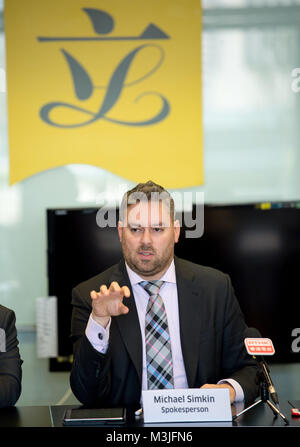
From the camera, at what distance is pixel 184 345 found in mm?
2576

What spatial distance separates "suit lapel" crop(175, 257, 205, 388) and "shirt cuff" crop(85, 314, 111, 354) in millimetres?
432

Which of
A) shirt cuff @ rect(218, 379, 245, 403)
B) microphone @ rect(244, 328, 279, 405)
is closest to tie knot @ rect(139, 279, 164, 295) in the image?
shirt cuff @ rect(218, 379, 245, 403)

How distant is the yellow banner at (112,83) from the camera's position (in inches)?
157

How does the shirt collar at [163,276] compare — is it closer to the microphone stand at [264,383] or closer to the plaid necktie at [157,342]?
the plaid necktie at [157,342]

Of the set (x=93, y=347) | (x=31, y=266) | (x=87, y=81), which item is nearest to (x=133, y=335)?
(x=93, y=347)

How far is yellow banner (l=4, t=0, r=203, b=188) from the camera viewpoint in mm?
3984

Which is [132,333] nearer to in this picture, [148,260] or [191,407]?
[148,260]

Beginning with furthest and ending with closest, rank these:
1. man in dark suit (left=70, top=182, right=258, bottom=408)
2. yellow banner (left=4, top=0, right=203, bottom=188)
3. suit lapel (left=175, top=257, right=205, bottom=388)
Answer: yellow banner (left=4, top=0, right=203, bottom=188), suit lapel (left=175, top=257, right=205, bottom=388), man in dark suit (left=70, top=182, right=258, bottom=408)

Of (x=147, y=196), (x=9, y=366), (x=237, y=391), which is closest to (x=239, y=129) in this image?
(x=147, y=196)

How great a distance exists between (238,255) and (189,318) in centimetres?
128

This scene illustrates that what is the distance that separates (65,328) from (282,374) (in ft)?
5.04

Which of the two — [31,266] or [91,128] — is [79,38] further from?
[31,266]

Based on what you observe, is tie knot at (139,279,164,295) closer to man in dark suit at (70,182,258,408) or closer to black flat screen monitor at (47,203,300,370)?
man in dark suit at (70,182,258,408)

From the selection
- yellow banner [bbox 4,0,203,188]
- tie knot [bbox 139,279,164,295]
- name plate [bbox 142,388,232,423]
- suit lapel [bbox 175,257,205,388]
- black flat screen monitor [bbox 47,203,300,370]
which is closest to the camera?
name plate [bbox 142,388,232,423]
